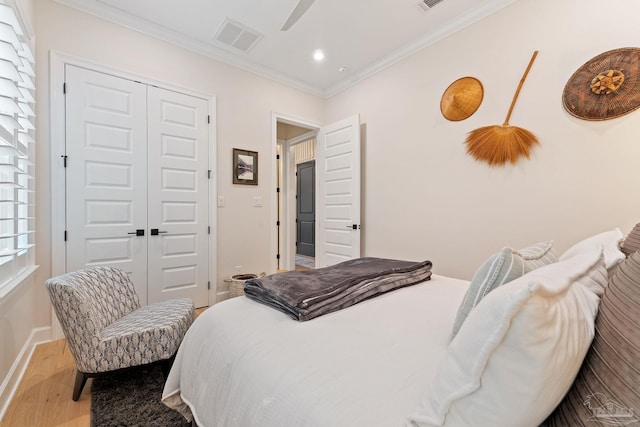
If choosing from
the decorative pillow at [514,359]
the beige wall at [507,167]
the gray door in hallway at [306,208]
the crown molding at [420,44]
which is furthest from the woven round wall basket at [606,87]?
the gray door in hallway at [306,208]

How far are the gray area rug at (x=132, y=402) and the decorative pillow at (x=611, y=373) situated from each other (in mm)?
1631

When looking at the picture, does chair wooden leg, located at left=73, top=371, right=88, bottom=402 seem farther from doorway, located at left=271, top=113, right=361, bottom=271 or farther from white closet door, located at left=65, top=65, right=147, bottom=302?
doorway, located at left=271, top=113, right=361, bottom=271

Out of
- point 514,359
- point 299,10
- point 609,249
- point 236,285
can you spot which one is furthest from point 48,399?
point 299,10

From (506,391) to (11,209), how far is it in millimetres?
2629

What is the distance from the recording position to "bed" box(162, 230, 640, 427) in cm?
46

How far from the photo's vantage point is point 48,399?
1.58m

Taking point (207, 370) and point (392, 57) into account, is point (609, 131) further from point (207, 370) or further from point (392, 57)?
point (207, 370)

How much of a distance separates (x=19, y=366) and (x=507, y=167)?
3863 mm

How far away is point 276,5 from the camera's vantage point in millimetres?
2459

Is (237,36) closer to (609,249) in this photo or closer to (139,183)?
(139,183)

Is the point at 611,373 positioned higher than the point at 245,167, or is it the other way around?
the point at 245,167

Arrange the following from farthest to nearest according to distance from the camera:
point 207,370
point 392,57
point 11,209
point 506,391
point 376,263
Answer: point 392,57, point 376,263, point 11,209, point 207,370, point 506,391

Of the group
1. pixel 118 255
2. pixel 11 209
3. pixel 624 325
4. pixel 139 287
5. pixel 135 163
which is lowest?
pixel 139 287

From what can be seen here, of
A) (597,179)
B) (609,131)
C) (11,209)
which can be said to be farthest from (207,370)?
(609,131)
